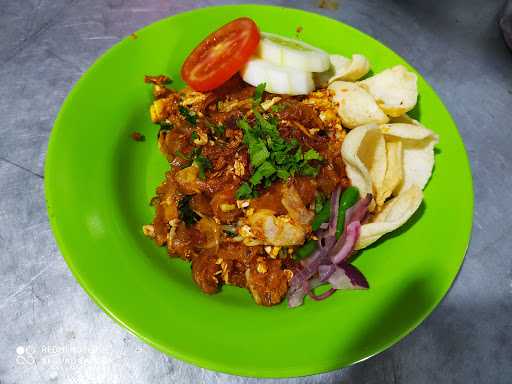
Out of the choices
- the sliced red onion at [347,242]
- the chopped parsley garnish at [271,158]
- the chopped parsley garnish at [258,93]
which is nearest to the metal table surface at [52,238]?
the sliced red onion at [347,242]

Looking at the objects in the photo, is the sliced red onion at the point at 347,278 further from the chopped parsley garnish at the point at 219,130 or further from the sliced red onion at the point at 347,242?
the chopped parsley garnish at the point at 219,130

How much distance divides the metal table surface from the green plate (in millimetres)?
681

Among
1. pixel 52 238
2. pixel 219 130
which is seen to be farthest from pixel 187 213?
pixel 52 238

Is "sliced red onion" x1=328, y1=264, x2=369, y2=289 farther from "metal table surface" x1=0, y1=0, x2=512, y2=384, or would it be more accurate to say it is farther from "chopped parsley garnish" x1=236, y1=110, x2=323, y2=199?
"metal table surface" x1=0, y1=0, x2=512, y2=384

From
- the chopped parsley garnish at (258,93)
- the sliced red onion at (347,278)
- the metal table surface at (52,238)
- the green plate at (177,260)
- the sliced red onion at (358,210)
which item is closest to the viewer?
the green plate at (177,260)

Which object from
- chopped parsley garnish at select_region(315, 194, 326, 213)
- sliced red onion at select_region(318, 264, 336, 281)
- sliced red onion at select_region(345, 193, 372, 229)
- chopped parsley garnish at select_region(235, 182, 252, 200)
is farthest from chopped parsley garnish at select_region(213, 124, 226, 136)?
sliced red onion at select_region(318, 264, 336, 281)

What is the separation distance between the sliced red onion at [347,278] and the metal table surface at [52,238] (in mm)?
727

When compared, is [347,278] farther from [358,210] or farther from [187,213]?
[187,213]

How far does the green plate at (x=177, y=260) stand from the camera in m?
2.00

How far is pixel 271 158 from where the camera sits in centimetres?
237

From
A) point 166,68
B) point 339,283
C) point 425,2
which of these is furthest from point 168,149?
point 425,2

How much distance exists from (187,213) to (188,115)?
2.36ft

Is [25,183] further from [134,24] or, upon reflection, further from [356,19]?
[356,19]

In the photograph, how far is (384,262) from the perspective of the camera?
239 centimetres
